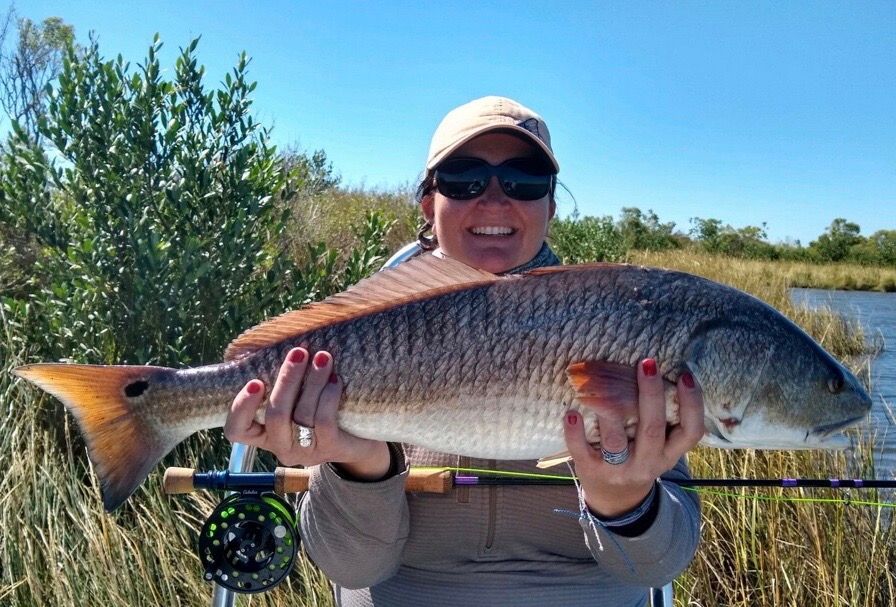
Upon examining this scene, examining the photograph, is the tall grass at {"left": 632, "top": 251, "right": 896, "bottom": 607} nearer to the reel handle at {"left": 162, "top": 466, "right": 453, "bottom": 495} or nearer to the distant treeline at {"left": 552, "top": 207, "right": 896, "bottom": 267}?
the reel handle at {"left": 162, "top": 466, "right": 453, "bottom": 495}

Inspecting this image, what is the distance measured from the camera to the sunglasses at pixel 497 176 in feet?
8.43

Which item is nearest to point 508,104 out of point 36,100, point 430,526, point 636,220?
point 430,526

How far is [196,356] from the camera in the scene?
4906 mm

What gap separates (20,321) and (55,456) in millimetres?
1042

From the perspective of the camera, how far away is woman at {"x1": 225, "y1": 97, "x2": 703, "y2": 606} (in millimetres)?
2010

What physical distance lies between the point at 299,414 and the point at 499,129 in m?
1.25

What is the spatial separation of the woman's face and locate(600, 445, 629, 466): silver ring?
0.91 meters

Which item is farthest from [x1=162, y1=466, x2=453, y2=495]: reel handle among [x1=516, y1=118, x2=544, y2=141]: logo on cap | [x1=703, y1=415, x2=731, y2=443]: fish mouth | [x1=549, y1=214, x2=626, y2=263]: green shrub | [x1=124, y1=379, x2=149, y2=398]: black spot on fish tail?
[x1=549, y1=214, x2=626, y2=263]: green shrub

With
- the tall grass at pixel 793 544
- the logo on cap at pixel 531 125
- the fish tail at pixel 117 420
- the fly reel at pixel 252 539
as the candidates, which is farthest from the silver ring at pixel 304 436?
the tall grass at pixel 793 544

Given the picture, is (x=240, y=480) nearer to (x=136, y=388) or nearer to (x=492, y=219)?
(x=136, y=388)

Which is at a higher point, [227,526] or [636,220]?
[636,220]

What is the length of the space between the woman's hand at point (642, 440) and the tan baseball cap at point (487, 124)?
3.40 feet

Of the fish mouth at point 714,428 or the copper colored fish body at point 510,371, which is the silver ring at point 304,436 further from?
the fish mouth at point 714,428

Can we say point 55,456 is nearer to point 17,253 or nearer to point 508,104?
point 17,253
